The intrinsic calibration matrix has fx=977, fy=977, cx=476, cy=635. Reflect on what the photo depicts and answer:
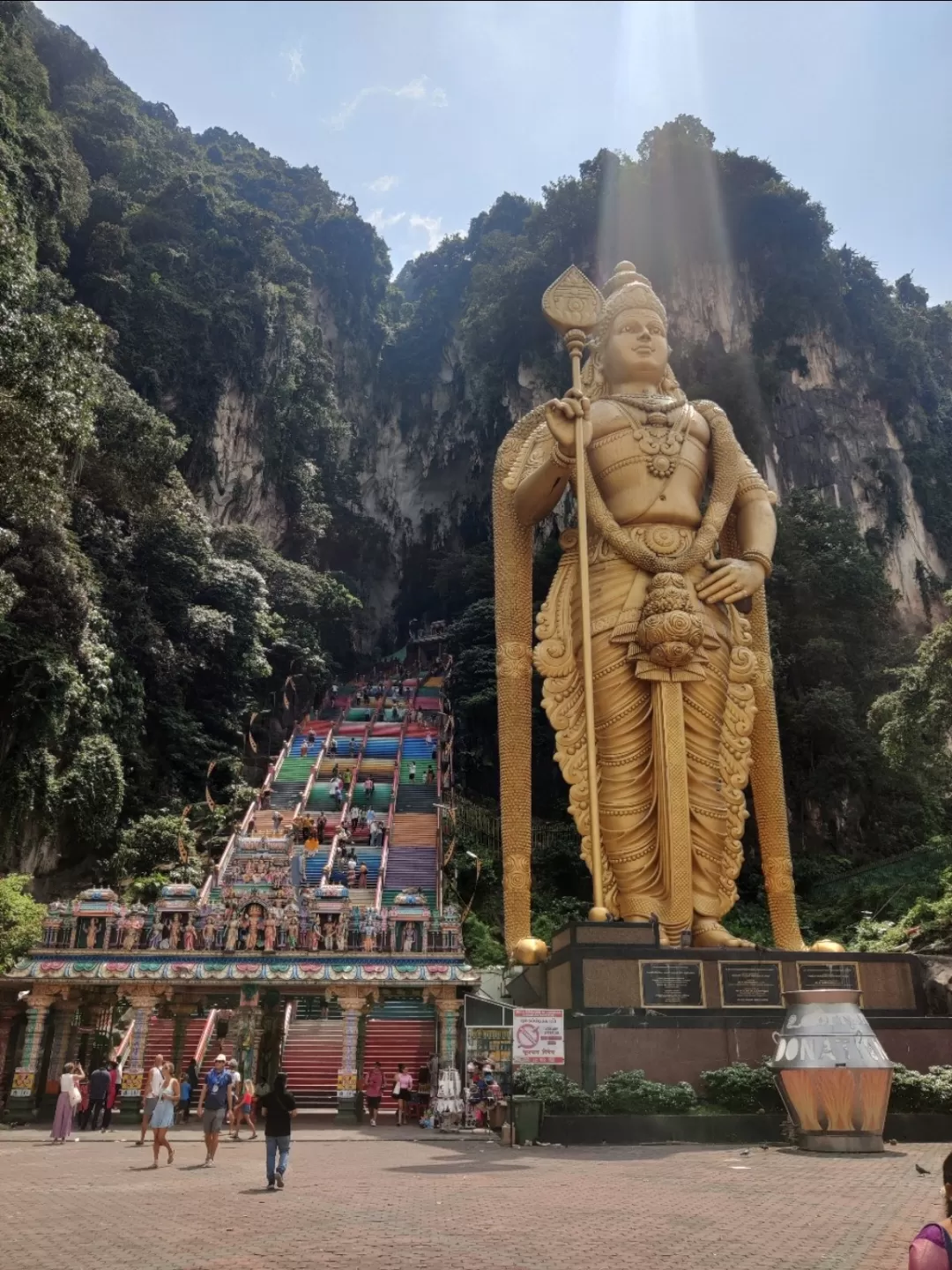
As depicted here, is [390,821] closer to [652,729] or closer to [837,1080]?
[652,729]

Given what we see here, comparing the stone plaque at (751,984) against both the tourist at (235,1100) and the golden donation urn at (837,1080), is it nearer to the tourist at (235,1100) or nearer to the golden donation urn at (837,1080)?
the golden donation urn at (837,1080)

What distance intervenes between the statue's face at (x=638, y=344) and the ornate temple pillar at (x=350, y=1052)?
709cm

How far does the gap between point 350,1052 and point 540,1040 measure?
5.42 metres

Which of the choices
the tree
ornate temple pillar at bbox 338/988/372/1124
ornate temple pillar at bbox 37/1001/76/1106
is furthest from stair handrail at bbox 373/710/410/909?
the tree

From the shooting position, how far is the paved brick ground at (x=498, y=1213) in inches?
120

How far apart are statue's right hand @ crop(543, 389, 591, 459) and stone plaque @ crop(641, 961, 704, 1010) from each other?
3.96 m

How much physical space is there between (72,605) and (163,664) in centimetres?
476

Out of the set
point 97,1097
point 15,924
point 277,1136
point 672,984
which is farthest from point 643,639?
point 15,924

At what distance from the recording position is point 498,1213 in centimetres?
375

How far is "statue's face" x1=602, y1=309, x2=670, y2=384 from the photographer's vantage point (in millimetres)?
8883

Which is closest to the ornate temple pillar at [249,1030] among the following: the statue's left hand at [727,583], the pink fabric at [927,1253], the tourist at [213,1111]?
the tourist at [213,1111]

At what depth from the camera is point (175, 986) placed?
10.8 metres

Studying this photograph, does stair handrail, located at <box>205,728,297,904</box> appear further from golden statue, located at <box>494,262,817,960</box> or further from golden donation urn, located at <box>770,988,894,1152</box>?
golden donation urn, located at <box>770,988,894,1152</box>

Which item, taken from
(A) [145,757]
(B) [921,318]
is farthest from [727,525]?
(B) [921,318]
